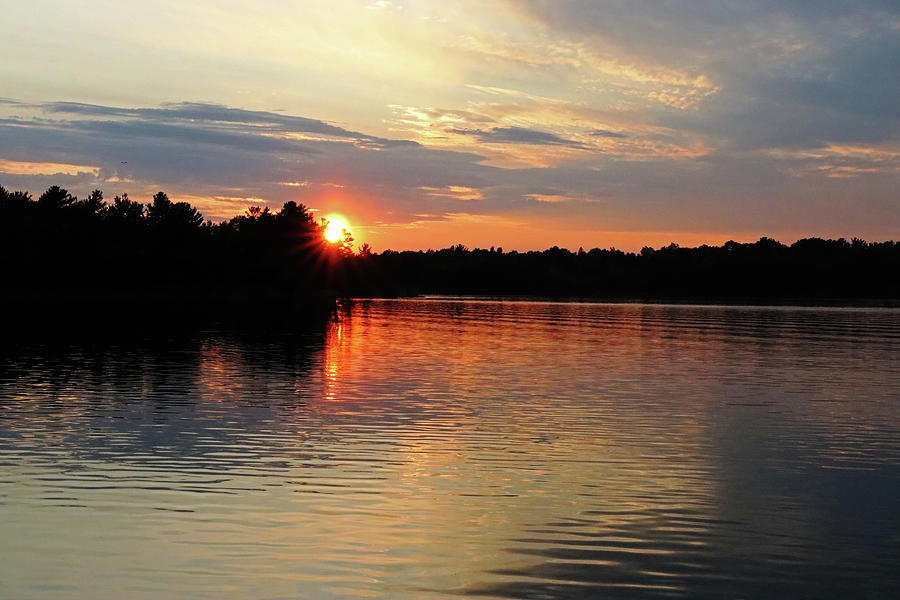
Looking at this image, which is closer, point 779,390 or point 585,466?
point 585,466

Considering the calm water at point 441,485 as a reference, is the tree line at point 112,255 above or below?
above

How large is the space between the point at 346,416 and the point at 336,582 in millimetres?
17104

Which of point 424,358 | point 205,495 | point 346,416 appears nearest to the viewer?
point 205,495

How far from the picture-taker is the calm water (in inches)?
555

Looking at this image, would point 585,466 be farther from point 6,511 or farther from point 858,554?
point 6,511

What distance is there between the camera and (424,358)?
55.0 metres

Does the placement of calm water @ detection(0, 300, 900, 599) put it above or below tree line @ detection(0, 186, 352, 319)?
below

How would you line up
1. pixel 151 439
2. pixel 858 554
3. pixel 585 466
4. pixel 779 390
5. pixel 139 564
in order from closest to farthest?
pixel 139 564, pixel 858 554, pixel 585 466, pixel 151 439, pixel 779 390

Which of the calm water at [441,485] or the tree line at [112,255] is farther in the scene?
the tree line at [112,255]

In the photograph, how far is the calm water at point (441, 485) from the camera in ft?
46.3

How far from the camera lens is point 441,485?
20.2 m

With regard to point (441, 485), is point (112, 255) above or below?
above

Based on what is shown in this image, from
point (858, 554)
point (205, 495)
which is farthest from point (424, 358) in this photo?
point (858, 554)

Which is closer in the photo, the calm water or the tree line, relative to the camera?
the calm water
